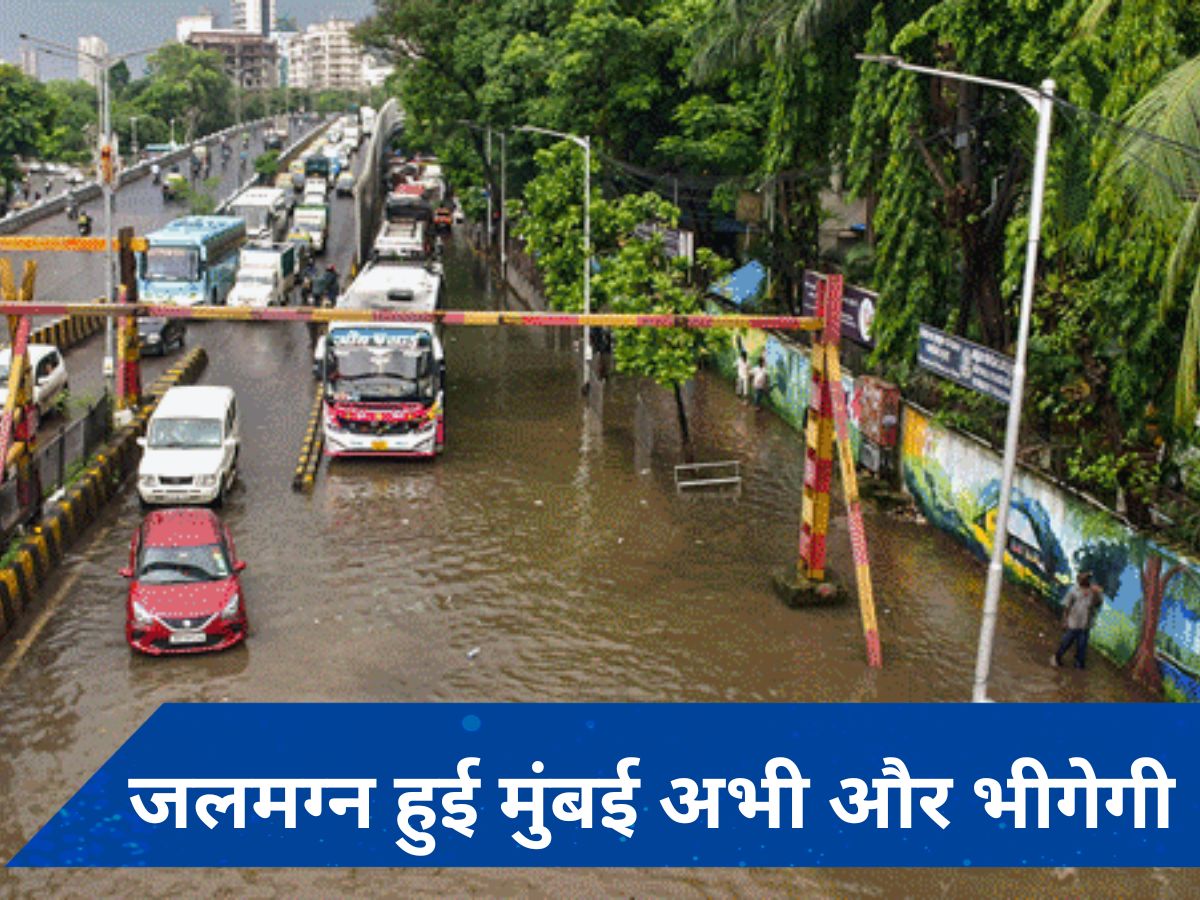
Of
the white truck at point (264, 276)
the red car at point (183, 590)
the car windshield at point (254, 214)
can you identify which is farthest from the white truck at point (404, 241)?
the red car at point (183, 590)

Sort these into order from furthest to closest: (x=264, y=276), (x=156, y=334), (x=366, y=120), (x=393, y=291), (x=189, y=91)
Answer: (x=189, y=91) → (x=366, y=120) → (x=264, y=276) → (x=156, y=334) → (x=393, y=291)

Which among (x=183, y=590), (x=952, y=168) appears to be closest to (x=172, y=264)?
(x=952, y=168)

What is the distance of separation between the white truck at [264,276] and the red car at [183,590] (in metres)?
24.9

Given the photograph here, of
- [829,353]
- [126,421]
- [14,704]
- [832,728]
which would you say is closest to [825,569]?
[829,353]

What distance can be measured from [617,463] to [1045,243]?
36.9 ft

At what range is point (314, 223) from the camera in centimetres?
6619

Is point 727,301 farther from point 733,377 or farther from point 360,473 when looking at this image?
point 360,473

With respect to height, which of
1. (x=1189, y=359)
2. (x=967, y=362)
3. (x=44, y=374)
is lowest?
(x=44, y=374)

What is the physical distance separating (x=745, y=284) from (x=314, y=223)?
30289 mm

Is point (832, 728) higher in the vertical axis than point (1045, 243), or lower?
lower

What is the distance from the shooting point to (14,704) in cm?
1647

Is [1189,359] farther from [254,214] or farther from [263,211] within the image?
[263,211]

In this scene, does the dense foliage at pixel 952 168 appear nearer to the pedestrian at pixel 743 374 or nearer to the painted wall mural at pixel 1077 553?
the painted wall mural at pixel 1077 553

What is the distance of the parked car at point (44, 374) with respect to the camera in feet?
96.8
